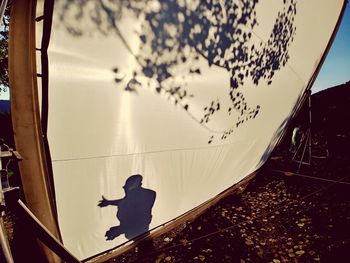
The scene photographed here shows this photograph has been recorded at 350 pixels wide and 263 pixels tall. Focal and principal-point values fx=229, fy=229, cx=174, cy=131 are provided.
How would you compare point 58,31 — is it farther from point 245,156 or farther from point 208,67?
point 245,156

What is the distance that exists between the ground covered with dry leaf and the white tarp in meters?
0.51

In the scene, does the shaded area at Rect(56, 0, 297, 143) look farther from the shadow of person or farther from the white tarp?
the shadow of person

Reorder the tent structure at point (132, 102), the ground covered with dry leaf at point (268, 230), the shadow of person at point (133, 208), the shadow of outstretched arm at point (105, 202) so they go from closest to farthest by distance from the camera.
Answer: the tent structure at point (132, 102)
the shadow of outstretched arm at point (105, 202)
the shadow of person at point (133, 208)
the ground covered with dry leaf at point (268, 230)

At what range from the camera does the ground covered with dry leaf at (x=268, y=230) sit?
3.89 meters

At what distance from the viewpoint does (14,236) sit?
4883mm

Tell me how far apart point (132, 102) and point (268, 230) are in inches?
148

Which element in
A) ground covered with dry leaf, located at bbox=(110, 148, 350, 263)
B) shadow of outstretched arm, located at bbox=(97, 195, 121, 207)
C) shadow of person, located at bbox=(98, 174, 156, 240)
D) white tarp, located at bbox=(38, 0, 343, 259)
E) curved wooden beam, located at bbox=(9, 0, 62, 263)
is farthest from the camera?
ground covered with dry leaf, located at bbox=(110, 148, 350, 263)

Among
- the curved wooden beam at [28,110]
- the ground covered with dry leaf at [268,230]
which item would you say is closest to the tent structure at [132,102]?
the curved wooden beam at [28,110]

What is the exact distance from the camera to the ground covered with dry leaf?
3.89 m

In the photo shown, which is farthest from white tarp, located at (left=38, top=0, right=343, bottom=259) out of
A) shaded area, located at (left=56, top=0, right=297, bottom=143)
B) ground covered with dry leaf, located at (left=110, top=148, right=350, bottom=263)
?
ground covered with dry leaf, located at (left=110, top=148, right=350, bottom=263)

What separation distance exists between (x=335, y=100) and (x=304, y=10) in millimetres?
11430

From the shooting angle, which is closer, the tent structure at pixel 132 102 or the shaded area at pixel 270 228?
the tent structure at pixel 132 102

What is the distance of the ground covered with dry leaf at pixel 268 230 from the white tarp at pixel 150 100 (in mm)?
507

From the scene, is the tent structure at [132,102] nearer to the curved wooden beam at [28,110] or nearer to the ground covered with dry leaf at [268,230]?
the curved wooden beam at [28,110]
